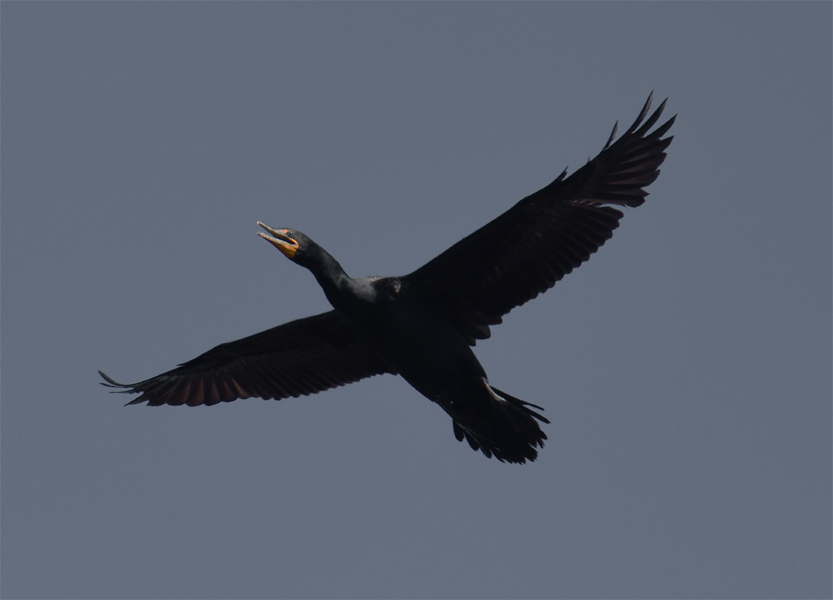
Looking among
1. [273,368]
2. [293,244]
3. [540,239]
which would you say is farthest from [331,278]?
[273,368]

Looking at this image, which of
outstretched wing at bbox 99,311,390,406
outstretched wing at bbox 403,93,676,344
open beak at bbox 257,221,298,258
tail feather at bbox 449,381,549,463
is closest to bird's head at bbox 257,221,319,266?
open beak at bbox 257,221,298,258

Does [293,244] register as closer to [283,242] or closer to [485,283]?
[283,242]

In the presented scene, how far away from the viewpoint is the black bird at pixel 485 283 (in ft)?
31.9

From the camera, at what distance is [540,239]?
993cm

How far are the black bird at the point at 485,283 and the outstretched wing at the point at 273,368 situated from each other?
1181 millimetres

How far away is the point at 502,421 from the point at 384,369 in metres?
1.76

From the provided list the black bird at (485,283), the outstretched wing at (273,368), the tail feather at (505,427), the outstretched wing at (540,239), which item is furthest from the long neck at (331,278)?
the tail feather at (505,427)

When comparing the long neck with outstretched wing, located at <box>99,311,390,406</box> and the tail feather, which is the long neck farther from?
the tail feather

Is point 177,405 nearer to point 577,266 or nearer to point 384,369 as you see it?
point 384,369

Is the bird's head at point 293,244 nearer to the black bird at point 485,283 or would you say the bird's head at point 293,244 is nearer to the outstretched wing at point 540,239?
the black bird at point 485,283

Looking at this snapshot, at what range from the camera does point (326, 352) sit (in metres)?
11.5

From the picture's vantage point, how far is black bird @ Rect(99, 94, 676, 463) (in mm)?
9711

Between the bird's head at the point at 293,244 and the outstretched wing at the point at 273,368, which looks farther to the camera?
the outstretched wing at the point at 273,368

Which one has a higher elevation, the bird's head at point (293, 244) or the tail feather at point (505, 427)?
the bird's head at point (293, 244)
